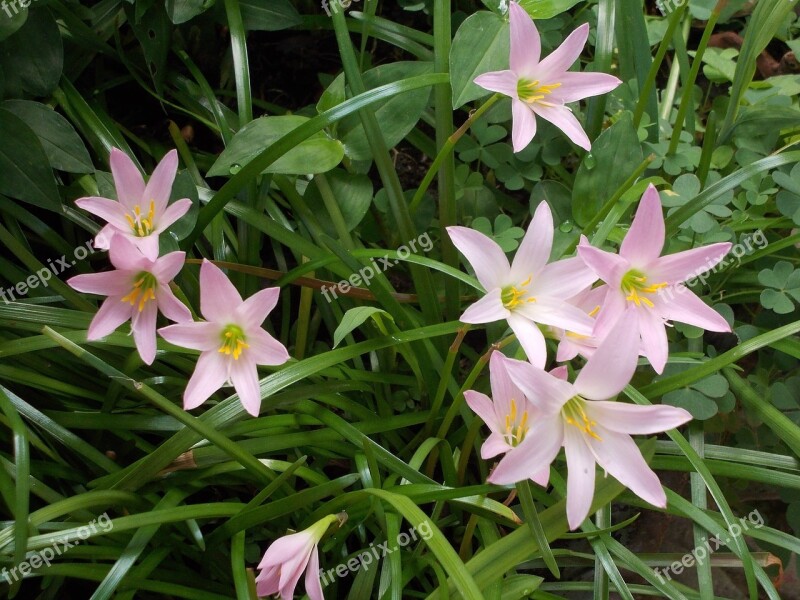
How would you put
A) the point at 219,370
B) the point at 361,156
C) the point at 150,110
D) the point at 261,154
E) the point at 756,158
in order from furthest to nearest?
the point at 150,110, the point at 756,158, the point at 361,156, the point at 261,154, the point at 219,370

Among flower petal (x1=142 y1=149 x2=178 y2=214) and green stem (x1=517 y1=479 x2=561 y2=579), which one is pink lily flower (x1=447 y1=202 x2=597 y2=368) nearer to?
green stem (x1=517 y1=479 x2=561 y2=579)

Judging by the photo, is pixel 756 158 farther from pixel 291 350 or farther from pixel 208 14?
pixel 208 14

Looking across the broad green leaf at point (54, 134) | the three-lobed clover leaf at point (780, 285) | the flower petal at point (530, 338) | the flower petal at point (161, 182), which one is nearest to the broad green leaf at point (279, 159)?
the flower petal at point (161, 182)

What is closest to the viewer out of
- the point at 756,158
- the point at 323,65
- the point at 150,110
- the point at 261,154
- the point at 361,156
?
the point at 261,154

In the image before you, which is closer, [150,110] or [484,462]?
[484,462]

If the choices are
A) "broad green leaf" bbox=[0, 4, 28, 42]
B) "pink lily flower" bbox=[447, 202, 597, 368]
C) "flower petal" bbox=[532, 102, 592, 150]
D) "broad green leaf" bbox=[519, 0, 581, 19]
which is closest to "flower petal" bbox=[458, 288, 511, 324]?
"pink lily flower" bbox=[447, 202, 597, 368]

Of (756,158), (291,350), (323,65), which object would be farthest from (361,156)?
(756,158)

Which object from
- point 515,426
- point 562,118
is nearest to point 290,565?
point 515,426
